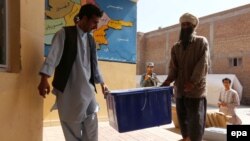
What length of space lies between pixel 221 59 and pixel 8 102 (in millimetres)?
21321

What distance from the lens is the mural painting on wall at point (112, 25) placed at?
7695mm

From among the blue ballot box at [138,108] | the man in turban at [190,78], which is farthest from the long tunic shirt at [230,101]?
the blue ballot box at [138,108]

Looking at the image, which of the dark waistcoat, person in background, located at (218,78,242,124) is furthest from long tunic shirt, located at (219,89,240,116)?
the dark waistcoat

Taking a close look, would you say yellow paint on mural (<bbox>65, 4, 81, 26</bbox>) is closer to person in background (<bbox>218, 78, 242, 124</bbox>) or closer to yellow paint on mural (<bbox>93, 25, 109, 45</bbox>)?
yellow paint on mural (<bbox>93, 25, 109, 45</bbox>)

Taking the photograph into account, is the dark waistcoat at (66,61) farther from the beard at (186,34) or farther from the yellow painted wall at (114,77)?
the yellow painted wall at (114,77)

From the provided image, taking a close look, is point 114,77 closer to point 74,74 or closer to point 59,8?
point 59,8

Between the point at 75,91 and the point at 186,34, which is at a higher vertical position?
the point at 186,34

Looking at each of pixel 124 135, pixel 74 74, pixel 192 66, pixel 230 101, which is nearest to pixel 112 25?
pixel 124 135

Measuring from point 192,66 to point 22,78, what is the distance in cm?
217

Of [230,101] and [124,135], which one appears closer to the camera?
[124,135]

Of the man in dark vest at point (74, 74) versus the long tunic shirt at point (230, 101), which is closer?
the man in dark vest at point (74, 74)

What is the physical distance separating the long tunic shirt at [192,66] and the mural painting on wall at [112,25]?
13.0 ft

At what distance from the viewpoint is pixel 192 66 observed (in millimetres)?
4184

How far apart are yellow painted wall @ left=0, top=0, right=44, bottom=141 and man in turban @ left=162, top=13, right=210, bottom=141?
181 cm
